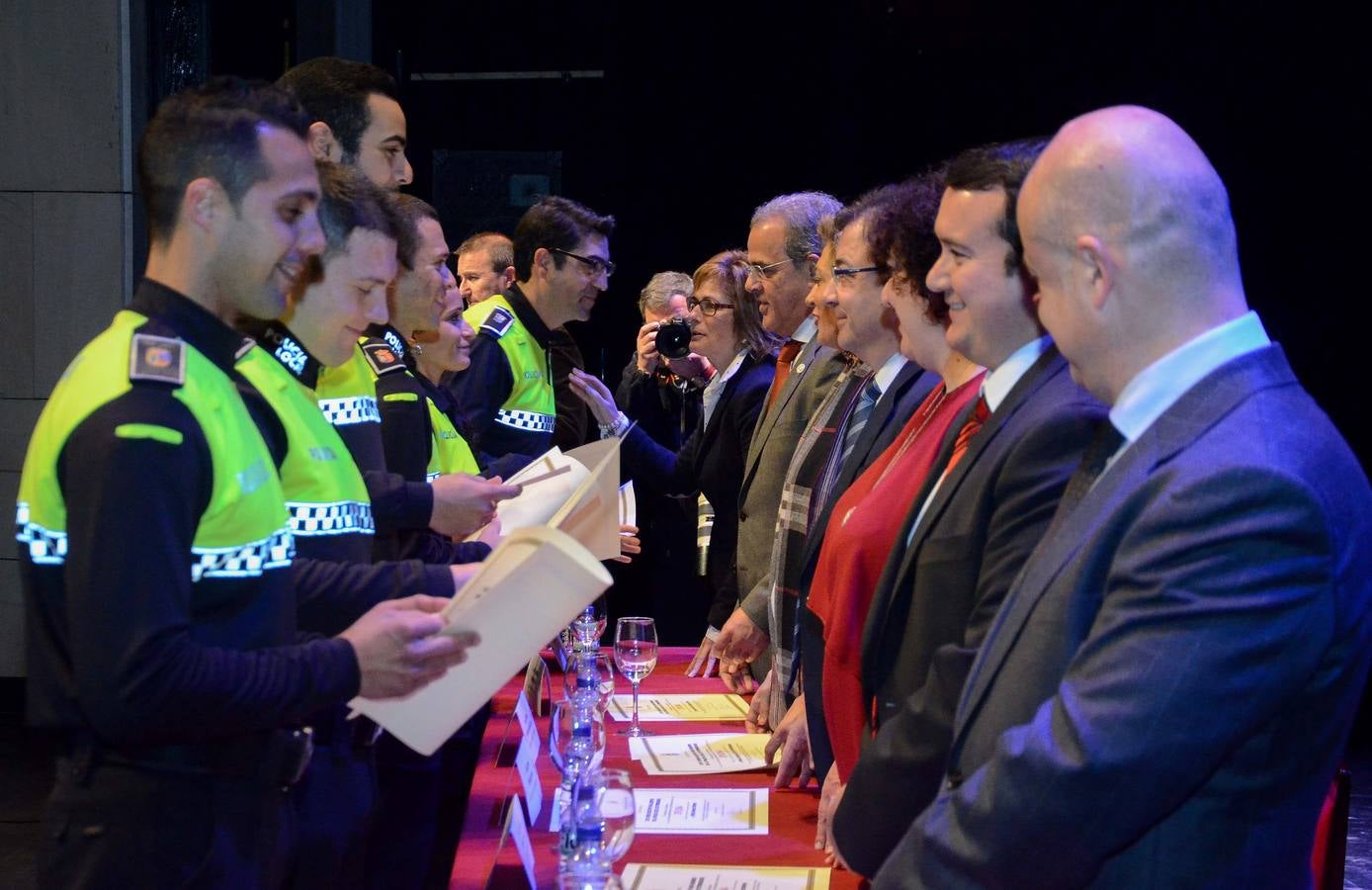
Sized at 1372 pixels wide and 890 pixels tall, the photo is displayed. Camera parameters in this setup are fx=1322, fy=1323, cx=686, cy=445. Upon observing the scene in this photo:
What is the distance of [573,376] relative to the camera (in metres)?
4.24

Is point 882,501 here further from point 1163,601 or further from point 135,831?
point 135,831

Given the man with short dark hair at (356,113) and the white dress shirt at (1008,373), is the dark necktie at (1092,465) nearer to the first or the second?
the white dress shirt at (1008,373)

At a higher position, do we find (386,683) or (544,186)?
(544,186)

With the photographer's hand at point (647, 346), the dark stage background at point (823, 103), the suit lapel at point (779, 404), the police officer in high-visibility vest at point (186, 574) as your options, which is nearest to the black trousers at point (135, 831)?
the police officer in high-visibility vest at point (186, 574)

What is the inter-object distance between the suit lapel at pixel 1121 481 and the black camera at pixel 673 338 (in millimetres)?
3257

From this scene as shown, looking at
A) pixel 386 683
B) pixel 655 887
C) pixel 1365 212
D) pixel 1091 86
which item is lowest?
pixel 655 887

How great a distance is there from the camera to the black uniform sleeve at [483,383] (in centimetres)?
393

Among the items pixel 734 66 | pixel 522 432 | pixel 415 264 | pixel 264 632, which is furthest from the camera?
pixel 734 66

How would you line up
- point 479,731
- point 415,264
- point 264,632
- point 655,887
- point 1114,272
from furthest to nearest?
point 479,731 < point 415,264 < point 655,887 < point 264,632 < point 1114,272

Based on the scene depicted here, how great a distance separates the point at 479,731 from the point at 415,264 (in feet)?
3.86

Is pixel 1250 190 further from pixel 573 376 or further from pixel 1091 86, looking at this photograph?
pixel 573 376

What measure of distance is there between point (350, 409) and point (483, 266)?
A: 3.46m

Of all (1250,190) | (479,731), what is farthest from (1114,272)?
(1250,190)

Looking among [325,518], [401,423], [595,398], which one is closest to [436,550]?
[401,423]
